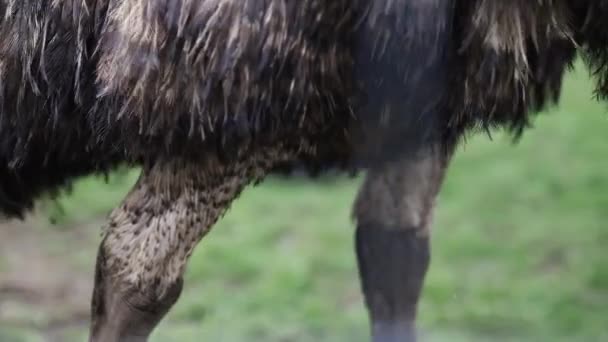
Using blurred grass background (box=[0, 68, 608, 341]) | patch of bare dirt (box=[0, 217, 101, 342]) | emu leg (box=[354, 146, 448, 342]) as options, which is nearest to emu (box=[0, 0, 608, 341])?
emu leg (box=[354, 146, 448, 342])

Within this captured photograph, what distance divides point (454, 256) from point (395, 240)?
122 centimetres

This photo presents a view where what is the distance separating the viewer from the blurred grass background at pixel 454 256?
306cm

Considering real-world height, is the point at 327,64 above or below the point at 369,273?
above

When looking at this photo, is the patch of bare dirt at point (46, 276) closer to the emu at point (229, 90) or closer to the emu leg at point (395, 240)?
the emu leg at point (395, 240)

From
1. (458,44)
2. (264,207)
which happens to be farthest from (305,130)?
(264,207)

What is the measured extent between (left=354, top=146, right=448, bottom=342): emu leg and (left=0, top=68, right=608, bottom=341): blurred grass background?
228mm

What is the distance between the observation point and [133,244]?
193 cm

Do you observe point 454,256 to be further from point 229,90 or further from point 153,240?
point 229,90

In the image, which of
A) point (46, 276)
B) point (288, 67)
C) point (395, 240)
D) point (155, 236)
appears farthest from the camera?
point (46, 276)

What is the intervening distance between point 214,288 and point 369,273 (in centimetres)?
99

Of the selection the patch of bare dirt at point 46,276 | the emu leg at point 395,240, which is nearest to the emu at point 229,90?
the emu leg at point 395,240

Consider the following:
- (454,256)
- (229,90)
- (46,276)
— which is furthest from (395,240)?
(46,276)

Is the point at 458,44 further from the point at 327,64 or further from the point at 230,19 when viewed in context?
the point at 230,19

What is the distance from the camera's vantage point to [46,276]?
354cm
